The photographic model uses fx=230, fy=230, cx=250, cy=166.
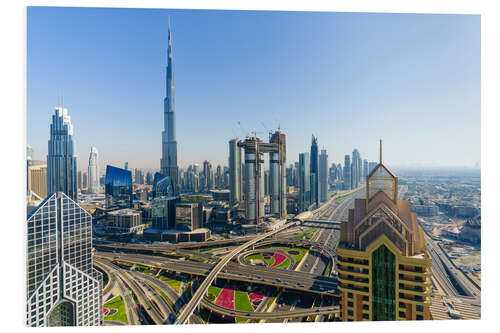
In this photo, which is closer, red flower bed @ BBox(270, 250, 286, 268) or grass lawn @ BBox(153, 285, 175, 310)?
grass lawn @ BBox(153, 285, 175, 310)

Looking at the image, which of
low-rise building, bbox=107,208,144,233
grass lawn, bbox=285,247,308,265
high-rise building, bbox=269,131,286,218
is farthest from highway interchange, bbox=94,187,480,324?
high-rise building, bbox=269,131,286,218

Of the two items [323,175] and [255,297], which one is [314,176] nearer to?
[323,175]

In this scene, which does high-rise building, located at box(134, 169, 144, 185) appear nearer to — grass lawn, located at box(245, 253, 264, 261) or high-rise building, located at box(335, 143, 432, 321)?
grass lawn, located at box(245, 253, 264, 261)

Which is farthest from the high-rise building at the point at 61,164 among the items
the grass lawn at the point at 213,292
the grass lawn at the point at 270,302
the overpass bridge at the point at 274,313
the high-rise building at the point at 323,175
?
the high-rise building at the point at 323,175

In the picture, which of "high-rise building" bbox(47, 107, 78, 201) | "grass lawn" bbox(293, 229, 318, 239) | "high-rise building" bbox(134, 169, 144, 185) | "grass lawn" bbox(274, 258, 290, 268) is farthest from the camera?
"high-rise building" bbox(134, 169, 144, 185)

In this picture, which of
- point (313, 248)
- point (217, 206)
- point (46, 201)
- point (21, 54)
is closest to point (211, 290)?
point (46, 201)

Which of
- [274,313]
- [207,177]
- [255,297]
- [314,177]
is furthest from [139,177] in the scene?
[274,313]

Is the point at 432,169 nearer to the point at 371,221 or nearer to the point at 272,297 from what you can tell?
the point at 371,221
